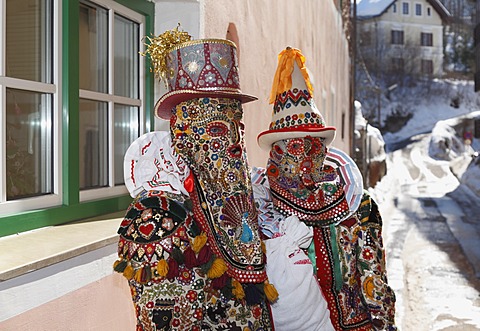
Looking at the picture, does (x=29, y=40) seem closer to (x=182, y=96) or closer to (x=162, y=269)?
(x=182, y=96)

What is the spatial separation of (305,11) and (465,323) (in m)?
3.99

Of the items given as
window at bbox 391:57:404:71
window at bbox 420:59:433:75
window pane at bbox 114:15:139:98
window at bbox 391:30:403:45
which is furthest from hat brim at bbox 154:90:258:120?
window at bbox 391:30:403:45

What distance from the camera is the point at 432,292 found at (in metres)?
7.66

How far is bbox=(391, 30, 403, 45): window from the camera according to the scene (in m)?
52.6

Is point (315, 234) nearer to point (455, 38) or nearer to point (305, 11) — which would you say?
point (305, 11)

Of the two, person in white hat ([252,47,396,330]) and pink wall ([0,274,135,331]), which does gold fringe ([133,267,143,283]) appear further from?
person in white hat ([252,47,396,330])

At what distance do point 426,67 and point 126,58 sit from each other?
51.7 metres

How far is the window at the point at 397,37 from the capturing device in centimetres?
5256

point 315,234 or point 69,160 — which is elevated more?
point 69,160

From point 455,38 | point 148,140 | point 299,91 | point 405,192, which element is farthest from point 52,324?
point 455,38

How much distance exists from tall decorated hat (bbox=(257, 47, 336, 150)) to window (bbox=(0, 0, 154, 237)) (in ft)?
2.79

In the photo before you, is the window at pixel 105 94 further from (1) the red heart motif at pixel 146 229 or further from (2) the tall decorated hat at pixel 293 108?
(1) the red heart motif at pixel 146 229

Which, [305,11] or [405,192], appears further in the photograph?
[405,192]

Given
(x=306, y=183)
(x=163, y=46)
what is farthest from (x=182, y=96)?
(x=306, y=183)
